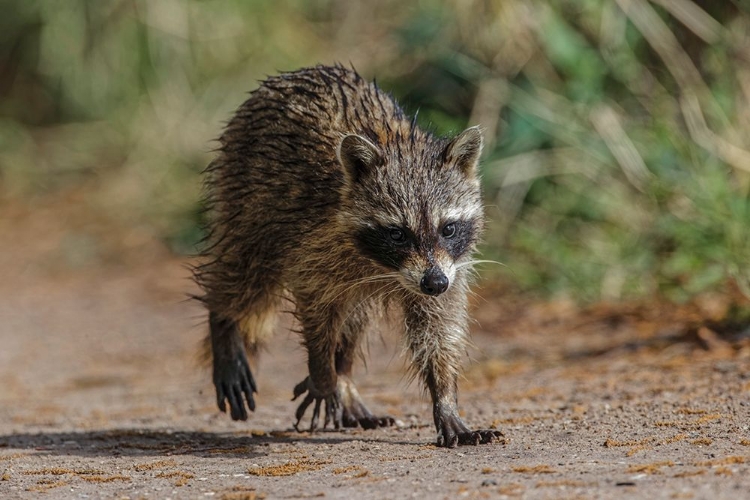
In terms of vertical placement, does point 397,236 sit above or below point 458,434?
above

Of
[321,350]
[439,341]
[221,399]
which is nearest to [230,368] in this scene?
[221,399]

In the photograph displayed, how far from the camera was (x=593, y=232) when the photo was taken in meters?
10.6

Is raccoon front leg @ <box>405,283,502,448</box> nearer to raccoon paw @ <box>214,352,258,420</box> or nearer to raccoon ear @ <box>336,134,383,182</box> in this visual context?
raccoon ear @ <box>336,134,383,182</box>

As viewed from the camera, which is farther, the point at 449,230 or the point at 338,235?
the point at 338,235

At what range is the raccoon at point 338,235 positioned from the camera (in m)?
5.98

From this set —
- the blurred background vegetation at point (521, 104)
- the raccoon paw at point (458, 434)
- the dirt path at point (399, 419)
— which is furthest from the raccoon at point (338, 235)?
the blurred background vegetation at point (521, 104)

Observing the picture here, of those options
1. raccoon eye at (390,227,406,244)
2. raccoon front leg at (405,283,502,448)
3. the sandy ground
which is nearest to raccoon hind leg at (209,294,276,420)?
the sandy ground

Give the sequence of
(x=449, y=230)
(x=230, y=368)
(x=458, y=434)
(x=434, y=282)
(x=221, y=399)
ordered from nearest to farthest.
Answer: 1. (x=434, y=282)
2. (x=458, y=434)
3. (x=449, y=230)
4. (x=221, y=399)
5. (x=230, y=368)

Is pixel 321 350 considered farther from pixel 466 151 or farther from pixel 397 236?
pixel 466 151

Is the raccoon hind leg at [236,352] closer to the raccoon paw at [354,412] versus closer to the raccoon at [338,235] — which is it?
the raccoon at [338,235]

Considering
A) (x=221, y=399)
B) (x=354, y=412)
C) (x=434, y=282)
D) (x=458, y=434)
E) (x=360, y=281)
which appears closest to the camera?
(x=434, y=282)

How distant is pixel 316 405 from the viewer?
6.69 m

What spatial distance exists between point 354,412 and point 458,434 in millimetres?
1218

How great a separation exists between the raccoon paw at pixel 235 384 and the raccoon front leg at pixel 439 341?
4.35 feet
